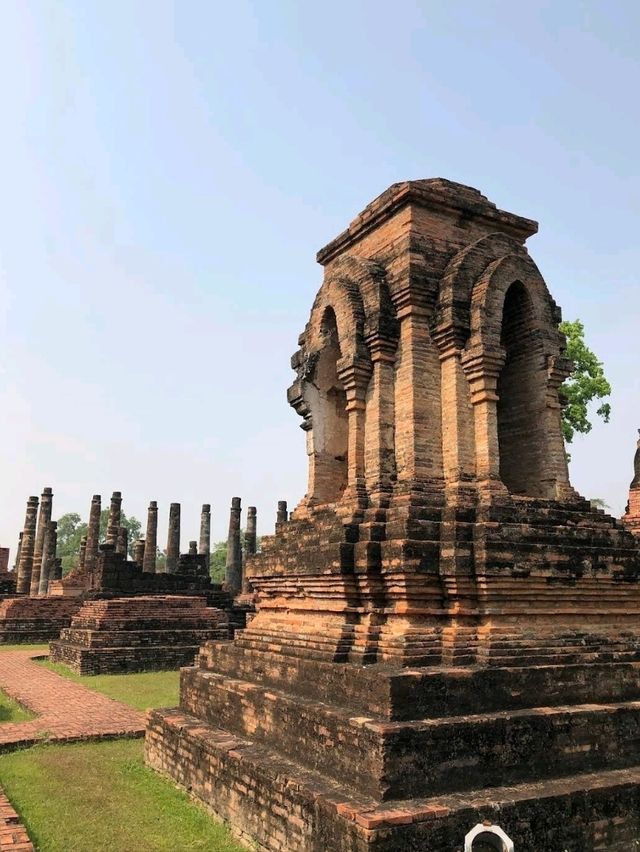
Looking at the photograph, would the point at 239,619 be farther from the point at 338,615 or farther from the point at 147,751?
the point at 338,615

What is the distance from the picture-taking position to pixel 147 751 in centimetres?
828

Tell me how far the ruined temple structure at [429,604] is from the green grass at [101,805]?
27cm

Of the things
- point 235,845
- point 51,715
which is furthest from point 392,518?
point 51,715

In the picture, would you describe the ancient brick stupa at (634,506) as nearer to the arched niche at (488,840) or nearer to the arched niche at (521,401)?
the arched niche at (521,401)

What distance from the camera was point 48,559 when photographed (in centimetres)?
3653

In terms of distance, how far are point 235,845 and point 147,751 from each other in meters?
2.86

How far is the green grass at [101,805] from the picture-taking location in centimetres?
589

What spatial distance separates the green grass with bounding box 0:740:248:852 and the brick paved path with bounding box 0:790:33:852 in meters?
0.12

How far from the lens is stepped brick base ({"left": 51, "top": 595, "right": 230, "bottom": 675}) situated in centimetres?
1780

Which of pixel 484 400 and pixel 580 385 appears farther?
pixel 580 385

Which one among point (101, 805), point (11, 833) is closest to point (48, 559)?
point (101, 805)

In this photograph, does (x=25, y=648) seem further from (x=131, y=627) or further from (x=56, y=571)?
(x=56, y=571)

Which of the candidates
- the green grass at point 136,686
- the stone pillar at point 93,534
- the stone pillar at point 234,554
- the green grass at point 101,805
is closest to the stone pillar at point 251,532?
the stone pillar at point 234,554

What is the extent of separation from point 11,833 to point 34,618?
67.1 ft
